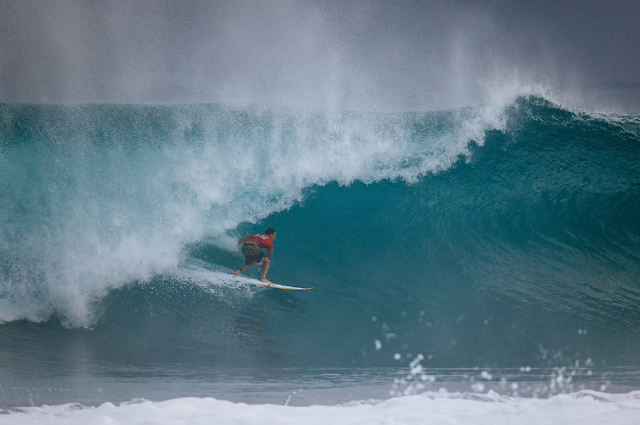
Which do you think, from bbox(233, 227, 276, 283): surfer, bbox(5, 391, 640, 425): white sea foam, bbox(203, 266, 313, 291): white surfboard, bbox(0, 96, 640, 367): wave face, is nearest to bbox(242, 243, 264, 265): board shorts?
bbox(233, 227, 276, 283): surfer

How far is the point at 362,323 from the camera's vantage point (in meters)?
3.81

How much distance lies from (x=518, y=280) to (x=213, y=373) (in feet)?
11.5

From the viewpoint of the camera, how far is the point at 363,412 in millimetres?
2420

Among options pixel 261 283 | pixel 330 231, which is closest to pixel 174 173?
pixel 330 231

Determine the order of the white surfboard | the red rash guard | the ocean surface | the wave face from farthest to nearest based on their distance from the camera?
1. the red rash guard
2. the white surfboard
3. the wave face
4. the ocean surface

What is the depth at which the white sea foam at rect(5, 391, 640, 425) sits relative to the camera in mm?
2283

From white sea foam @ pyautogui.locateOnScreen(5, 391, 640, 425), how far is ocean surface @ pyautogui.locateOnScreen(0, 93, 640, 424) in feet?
0.05

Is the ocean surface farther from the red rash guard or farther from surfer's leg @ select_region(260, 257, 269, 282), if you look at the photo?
the red rash guard

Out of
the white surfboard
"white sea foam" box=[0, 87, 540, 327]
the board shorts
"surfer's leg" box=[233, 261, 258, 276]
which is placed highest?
"white sea foam" box=[0, 87, 540, 327]

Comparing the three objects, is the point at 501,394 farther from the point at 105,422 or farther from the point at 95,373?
the point at 95,373

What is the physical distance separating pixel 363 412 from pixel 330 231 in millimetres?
3320

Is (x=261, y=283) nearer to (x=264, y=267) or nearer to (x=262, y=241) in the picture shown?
(x=264, y=267)

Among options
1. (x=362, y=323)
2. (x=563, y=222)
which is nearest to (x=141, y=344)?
(x=362, y=323)

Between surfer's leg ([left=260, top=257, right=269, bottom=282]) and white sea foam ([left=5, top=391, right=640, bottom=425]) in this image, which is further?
surfer's leg ([left=260, top=257, right=269, bottom=282])
